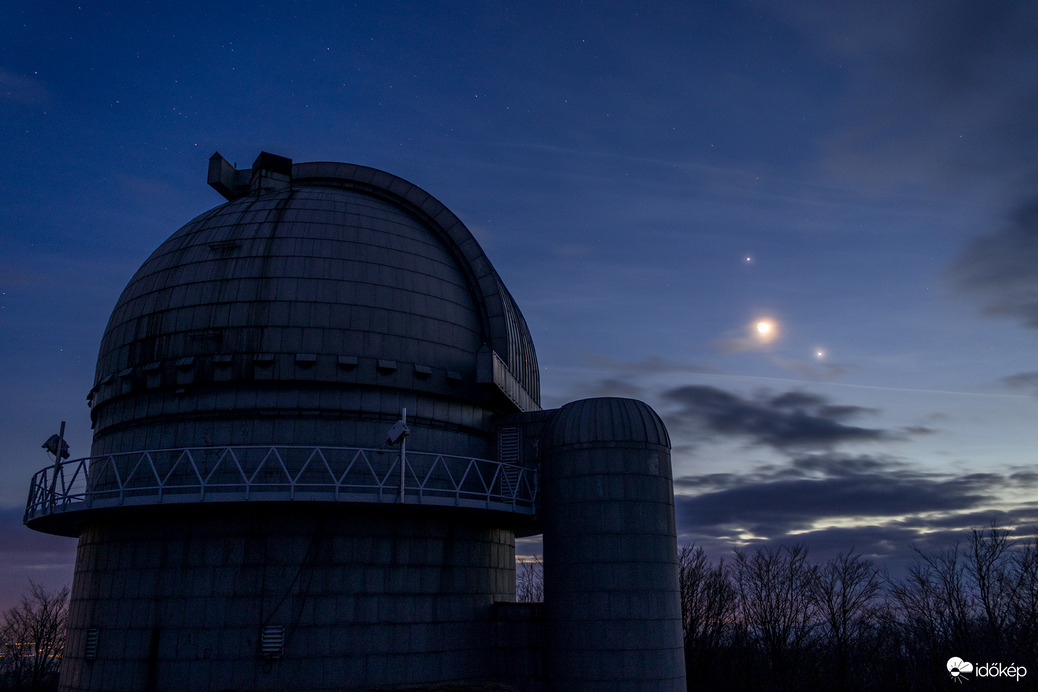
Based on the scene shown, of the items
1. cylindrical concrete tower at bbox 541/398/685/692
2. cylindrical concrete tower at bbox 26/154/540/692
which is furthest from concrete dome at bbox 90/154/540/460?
cylindrical concrete tower at bbox 541/398/685/692

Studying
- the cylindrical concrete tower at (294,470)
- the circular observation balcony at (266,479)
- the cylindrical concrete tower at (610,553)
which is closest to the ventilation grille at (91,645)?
the cylindrical concrete tower at (294,470)

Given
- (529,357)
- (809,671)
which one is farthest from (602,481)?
(809,671)

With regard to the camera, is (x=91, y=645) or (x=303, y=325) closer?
(x=91, y=645)

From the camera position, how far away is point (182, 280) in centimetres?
2809

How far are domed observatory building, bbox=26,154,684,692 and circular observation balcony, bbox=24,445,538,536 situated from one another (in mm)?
97

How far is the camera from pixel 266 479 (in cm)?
2448

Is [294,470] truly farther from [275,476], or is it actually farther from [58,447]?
[58,447]

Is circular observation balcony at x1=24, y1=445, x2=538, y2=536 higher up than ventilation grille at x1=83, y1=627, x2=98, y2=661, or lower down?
higher up

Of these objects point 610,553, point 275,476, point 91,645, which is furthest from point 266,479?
point 610,553

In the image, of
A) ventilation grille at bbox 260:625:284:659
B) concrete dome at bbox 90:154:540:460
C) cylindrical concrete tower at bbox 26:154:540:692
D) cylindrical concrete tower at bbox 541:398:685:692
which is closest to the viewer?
ventilation grille at bbox 260:625:284:659

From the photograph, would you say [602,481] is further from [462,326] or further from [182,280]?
[182,280]

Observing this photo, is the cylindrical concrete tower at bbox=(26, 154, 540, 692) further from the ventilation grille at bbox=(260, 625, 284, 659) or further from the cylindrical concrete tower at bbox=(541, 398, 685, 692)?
the cylindrical concrete tower at bbox=(541, 398, 685, 692)

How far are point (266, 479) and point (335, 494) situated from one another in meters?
3.78

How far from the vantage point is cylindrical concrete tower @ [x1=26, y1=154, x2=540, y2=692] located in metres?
23.0
